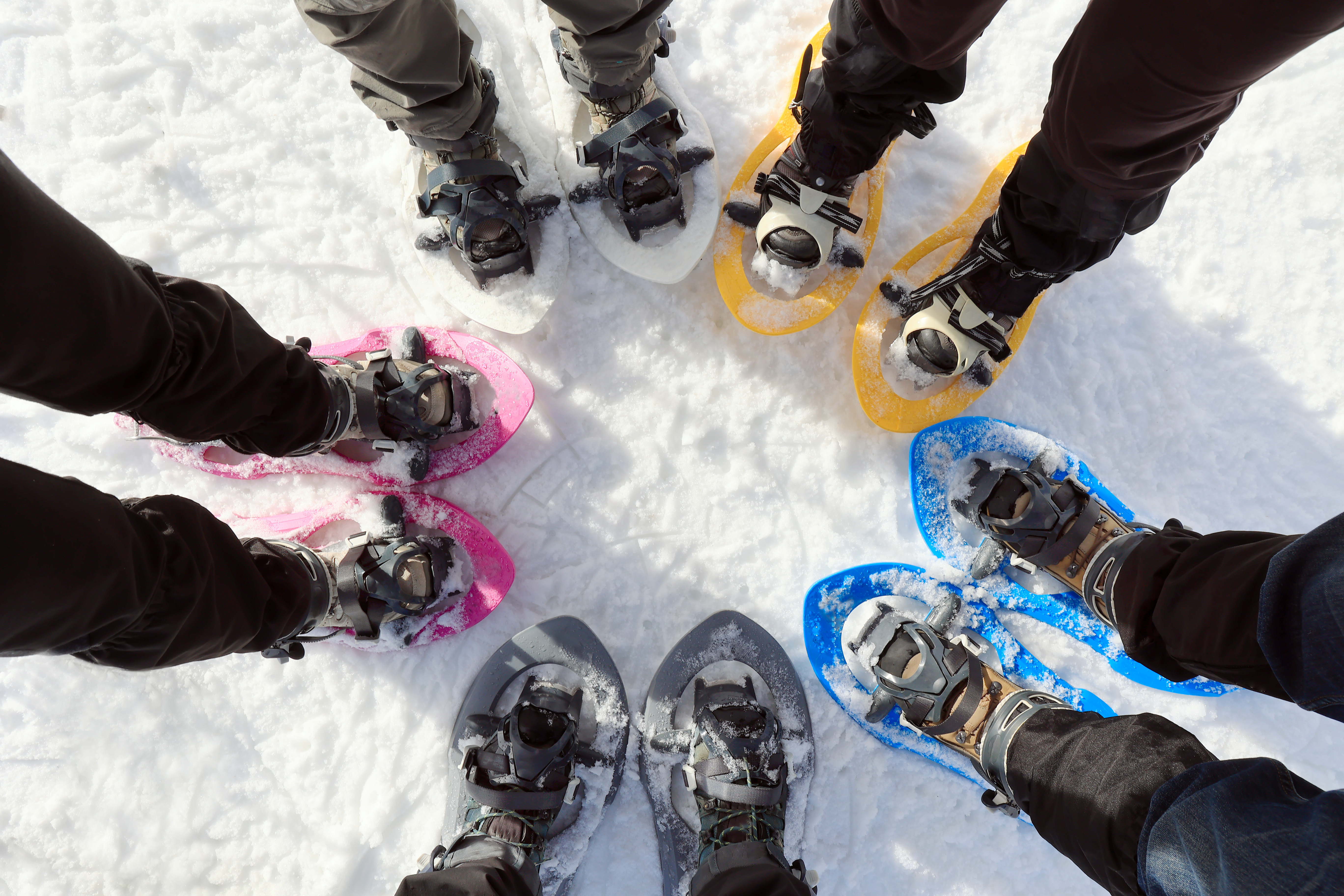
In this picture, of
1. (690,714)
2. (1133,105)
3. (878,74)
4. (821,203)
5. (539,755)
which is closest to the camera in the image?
(1133,105)

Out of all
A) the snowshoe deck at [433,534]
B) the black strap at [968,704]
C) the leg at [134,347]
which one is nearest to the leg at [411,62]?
the leg at [134,347]

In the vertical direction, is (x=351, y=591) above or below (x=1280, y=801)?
below

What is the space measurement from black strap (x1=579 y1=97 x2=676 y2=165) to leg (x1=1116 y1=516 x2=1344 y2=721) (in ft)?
4.56

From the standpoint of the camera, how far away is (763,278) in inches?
69.1

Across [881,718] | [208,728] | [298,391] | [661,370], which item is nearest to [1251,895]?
[881,718]

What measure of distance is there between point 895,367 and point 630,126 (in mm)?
890

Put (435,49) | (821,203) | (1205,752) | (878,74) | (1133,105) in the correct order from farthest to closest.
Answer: (821,203) < (878,74) < (435,49) < (1205,752) < (1133,105)

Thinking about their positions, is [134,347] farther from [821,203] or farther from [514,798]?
[821,203]

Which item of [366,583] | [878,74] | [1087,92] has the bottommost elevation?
[366,583]

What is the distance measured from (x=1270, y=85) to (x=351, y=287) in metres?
2.62

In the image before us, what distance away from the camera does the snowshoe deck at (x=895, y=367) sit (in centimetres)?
174

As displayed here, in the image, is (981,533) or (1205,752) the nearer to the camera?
(1205,752)

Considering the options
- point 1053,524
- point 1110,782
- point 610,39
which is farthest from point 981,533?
point 610,39

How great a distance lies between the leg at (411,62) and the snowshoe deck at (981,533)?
135cm
